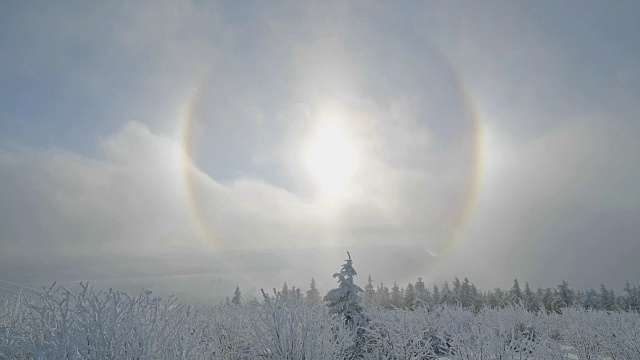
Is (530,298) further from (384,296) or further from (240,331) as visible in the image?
(240,331)

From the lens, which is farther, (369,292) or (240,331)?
(369,292)

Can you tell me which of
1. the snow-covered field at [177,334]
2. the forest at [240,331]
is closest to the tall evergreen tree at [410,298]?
the forest at [240,331]

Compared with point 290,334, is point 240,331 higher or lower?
lower

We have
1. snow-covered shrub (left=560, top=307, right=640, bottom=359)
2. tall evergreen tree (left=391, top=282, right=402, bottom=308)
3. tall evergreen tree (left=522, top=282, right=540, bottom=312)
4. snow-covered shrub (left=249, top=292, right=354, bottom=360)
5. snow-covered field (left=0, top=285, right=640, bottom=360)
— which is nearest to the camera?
snow-covered field (left=0, top=285, right=640, bottom=360)

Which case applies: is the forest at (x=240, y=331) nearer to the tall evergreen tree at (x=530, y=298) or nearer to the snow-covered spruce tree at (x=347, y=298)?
the snow-covered spruce tree at (x=347, y=298)

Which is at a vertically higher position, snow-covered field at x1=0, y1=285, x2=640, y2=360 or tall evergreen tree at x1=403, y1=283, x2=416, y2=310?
tall evergreen tree at x1=403, y1=283, x2=416, y2=310

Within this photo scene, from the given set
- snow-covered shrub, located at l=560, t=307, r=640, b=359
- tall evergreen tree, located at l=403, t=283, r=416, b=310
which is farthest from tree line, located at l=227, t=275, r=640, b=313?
snow-covered shrub, located at l=560, t=307, r=640, b=359

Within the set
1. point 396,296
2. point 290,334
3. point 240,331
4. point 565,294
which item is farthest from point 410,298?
point 290,334

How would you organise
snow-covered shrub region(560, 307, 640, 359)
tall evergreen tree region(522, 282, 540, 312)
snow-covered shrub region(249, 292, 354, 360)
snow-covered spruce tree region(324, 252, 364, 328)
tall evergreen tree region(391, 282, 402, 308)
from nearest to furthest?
snow-covered shrub region(249, 292, 354, 360), snow-covered shrub region(560, 307, 640, 359), snow-covered spruce tree region(324, 252, 364, 328), tall evergreen tree region(522, 282, 540, 312), tall evergreen tree region(391, 282, 402, 308)

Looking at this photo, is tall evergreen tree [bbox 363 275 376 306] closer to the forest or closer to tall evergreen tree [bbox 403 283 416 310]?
tall evergreen tree [bbox 403 283 416 310]

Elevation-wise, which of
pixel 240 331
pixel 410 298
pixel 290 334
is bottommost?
pixel 240 331
